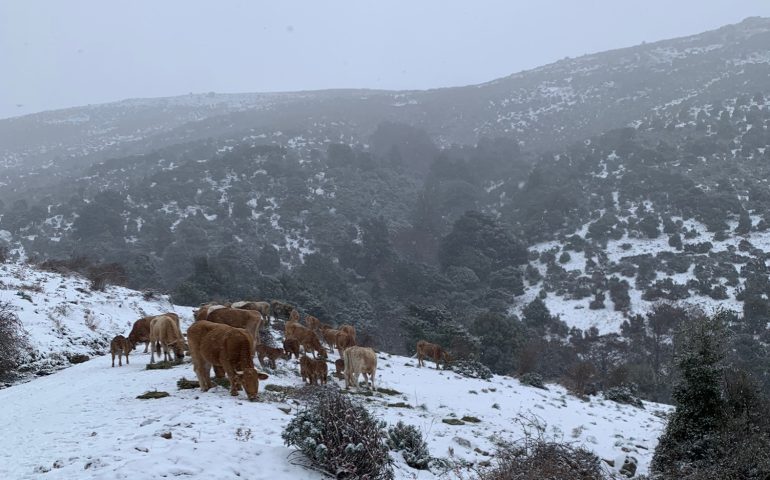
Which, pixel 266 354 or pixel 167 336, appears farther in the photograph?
pixel 266 354

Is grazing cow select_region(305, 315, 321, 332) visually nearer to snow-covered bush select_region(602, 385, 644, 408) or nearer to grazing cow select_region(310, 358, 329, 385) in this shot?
grazing cow select_region(310, 358, 329, 385)

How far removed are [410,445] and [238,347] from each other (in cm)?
316

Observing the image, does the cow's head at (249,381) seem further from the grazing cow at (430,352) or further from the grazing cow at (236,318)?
the grazing cow at (430,352)

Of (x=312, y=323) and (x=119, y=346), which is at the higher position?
(x=119, y=346)

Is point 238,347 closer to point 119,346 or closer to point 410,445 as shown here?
point 410,445

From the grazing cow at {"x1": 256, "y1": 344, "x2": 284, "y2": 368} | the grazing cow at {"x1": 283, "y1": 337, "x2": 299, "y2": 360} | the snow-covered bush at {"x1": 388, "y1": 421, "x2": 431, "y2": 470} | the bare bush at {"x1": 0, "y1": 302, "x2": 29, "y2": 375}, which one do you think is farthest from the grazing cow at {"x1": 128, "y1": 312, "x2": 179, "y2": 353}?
the snow-covered bush at {"x1": 388, "y1": 421, "x2": 431, "y2": 470}

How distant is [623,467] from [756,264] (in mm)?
39885

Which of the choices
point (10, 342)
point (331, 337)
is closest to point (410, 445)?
point (331, 337)

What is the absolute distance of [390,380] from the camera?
606 inches

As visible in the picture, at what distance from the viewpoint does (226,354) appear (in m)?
7.91

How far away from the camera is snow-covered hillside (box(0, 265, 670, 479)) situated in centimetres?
594

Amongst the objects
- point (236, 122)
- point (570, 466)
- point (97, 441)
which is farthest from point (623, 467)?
point (236, 122)

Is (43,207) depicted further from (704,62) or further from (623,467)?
(704,62)

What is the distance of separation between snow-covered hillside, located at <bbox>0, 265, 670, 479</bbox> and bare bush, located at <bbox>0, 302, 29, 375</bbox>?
58 cm
